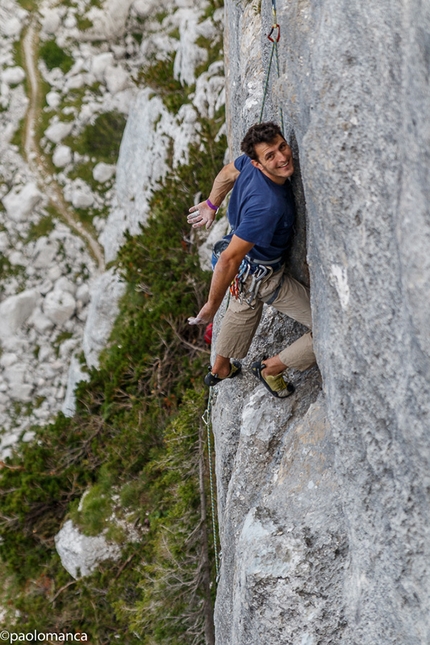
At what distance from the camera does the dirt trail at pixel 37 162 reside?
64.2 ft

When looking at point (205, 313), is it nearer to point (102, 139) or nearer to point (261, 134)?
point (261, 134)

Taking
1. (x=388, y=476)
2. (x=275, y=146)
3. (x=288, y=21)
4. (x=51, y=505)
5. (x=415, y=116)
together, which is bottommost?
(x=51, y=505)

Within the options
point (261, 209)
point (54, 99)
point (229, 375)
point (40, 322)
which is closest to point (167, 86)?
point (54, 99)

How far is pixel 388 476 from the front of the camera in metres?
3.23

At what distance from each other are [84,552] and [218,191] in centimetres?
922

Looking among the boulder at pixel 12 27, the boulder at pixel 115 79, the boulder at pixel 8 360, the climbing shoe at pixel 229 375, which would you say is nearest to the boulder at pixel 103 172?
the boulder at pixel 115 79

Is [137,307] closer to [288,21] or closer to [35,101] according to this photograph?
[288,21]

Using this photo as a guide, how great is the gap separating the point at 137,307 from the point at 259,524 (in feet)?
32.1

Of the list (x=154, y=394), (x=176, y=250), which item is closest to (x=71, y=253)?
(x=176, y=250)

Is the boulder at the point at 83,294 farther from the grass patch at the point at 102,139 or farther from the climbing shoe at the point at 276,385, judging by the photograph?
the climbing shoe at the point at 276,385

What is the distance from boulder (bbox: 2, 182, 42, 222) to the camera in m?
19.6

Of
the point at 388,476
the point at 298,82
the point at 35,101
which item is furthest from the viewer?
the point at 35,101

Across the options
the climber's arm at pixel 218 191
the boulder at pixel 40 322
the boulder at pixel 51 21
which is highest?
the boulder at pixel 51 21

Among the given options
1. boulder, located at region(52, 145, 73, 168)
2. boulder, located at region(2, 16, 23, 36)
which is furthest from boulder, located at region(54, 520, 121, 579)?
boulder, located at region(2, 16, 23, 36)
